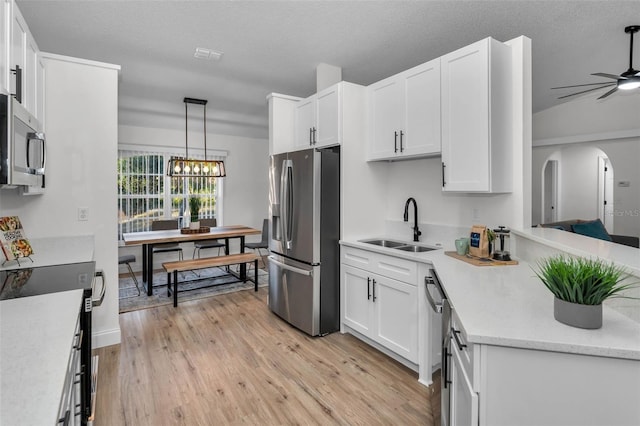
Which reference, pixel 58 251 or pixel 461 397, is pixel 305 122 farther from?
pixel 461 397

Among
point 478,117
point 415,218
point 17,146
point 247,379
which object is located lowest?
point 247,379

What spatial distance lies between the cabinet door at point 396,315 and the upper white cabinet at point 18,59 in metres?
2.50

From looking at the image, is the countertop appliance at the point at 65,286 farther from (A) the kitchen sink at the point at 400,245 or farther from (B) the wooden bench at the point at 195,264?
(A) the kitchen sink at the point at 400,245

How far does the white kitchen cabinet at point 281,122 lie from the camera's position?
3752 mm

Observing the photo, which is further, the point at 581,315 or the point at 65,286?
the point at 65,286

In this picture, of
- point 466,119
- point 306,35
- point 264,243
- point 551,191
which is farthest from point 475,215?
point 551,191

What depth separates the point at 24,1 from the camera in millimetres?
2250

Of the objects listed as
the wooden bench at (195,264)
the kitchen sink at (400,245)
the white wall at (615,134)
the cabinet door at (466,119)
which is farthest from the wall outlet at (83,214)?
the white wall at (615,134)

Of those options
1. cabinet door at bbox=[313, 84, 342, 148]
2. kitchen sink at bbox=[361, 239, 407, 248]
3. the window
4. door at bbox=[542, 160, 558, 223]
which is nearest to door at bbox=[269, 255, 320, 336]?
kitchen sink at bbox=[361, 239, 407, 248]

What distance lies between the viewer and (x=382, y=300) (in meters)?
2.70

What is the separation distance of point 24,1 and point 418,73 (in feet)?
9.09

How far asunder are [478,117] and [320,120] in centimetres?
153

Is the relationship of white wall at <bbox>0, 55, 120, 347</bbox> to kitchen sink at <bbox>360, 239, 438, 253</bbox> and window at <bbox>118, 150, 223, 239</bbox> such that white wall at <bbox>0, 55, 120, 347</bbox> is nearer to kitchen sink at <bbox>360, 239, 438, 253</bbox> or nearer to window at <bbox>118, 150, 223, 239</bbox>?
kitchen sink at <bbox>360, 239, 438, 253</bbox>

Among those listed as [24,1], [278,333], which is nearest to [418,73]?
[278,333]
